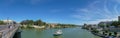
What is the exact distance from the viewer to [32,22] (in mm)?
198875

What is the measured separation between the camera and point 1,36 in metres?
19.0

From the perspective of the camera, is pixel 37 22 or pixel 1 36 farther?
pixel 37 22

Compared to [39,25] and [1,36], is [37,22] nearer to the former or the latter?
[39,25]

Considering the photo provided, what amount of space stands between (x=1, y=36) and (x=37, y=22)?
181 meters

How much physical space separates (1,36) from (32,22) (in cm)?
18113

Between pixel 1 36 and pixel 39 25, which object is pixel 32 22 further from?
pixel 1 36

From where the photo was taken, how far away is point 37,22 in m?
199

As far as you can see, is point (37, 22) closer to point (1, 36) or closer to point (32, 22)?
point (32, 22)

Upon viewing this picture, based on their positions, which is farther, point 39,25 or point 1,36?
point 39,25

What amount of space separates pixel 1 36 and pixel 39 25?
175 meters

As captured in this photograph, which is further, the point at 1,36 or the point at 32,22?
the point at 32,22

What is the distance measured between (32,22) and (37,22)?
487 cm

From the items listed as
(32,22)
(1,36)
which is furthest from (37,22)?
(1,36)
